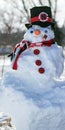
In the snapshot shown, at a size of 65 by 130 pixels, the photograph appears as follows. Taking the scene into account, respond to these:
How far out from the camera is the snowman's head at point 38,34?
5.30 metres

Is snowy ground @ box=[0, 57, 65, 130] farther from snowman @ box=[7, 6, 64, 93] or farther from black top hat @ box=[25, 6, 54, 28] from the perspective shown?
black top hat @ box=[25, 6, 54, 28]

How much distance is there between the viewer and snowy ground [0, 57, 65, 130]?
479cm

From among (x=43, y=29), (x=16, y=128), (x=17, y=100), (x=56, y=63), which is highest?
(x=43, y=29)

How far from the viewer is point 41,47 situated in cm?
524

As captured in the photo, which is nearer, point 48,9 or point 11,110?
point 11,110

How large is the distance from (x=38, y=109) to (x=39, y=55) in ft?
2.53

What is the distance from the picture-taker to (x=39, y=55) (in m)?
5.20

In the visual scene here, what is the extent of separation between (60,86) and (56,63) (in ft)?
1.04

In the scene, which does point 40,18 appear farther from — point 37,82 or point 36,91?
point 36,91

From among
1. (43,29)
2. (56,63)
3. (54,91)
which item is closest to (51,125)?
(54,91)

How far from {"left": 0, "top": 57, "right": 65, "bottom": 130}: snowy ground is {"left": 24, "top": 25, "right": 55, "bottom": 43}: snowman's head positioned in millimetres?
716

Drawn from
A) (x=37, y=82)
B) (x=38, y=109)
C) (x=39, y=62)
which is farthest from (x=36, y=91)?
(x=39, y=62)

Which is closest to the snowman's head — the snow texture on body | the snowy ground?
the snow texture on body

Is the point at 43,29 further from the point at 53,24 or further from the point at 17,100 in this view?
the point at 17,100
